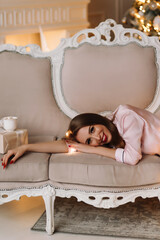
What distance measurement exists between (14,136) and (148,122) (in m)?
0.82

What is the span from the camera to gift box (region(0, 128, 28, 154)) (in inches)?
75.7

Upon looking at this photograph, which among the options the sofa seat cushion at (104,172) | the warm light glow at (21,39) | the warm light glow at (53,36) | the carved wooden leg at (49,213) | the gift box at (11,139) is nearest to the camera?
the sofa seat cushion at (104,172)

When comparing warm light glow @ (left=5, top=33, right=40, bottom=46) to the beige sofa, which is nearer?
the beige sofa

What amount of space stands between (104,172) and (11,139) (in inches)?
24.5

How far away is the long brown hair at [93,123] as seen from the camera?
1852mm

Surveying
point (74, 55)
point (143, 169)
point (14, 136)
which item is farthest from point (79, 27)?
point (143, 169)

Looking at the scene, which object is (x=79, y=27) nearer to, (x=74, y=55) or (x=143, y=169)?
(x=74, y=55)

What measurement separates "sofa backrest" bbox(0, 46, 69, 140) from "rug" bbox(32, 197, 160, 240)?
0.59 m

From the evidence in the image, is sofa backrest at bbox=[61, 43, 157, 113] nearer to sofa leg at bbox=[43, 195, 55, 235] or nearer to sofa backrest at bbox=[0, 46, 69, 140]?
sofa backrest at bbox=[0, 46, 69, 140]

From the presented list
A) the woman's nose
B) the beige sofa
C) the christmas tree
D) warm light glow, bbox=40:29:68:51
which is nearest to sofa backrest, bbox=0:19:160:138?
the beige sofa

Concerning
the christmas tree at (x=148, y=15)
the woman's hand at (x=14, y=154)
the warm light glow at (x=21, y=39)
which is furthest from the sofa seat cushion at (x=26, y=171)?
the warm light glow at (x=21, y=39)

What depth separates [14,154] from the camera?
6.05ft

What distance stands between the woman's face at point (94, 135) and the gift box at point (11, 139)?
1.24 feet

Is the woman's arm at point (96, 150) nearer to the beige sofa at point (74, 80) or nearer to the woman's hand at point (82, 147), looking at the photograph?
the woman's hand at point (82, 147)
